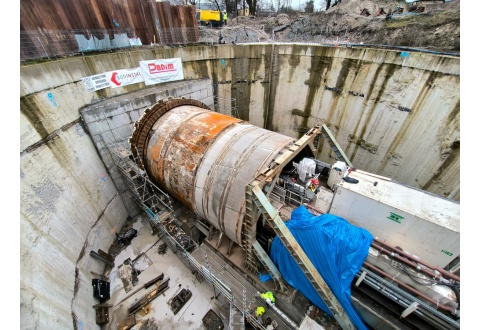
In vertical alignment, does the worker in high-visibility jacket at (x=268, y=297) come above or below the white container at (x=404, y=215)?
Answer: below

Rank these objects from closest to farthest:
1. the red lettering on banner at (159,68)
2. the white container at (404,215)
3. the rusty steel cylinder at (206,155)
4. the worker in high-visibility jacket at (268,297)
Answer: the white container at (404,215), the rusty steel cylinder at (206,155), the worker in high-visibility jacket at (268,297), the red lettering on banner at (159,68)

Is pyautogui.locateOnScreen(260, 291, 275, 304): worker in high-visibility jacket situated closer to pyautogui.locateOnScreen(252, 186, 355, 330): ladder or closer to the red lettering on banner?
pyautogui.locateOnScreen(252, 186, 355, 330): ladder

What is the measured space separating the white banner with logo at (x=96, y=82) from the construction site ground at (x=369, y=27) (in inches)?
366

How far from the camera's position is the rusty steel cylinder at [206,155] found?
7027 millimetres

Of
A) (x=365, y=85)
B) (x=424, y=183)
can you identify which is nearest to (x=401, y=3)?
(x=365, y=85)

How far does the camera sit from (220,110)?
16.2 metres

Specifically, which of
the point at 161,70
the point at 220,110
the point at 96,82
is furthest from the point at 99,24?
the point at 220,110

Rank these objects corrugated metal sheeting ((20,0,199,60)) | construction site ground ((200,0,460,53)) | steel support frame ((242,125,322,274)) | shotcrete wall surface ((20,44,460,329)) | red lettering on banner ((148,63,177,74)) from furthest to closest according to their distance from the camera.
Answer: construction site ground ((200,0,460,53)), red lettering on banner ((148,63,177,74)), corrugated metal sheeting ((20,0,199,60)), shotcrete wall surface ((20,44,460,329)), steel support frame ((242,125,322,274))

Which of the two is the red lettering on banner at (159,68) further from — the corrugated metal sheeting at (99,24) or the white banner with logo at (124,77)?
the corrugated metal sheeting at (99,24)

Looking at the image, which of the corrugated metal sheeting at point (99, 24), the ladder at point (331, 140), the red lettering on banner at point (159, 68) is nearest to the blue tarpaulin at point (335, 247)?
the ladder at point (331, 140)

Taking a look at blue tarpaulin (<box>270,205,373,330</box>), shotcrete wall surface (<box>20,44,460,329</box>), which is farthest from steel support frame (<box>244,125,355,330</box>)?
shotcrete wall surface (<box>20,44,460,329</box>)

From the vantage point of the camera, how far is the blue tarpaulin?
222 inches

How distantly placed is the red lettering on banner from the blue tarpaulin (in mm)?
11578

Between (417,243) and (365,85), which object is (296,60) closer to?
(365,85)
